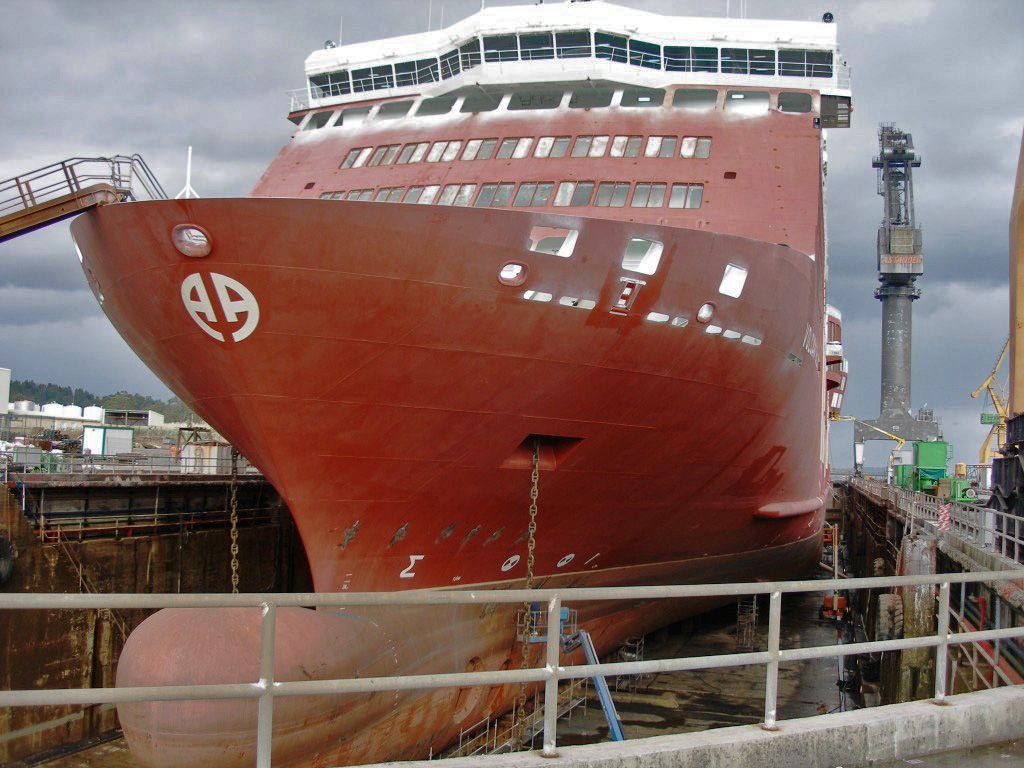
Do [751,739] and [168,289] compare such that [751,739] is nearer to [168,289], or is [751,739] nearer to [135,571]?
[168,289]

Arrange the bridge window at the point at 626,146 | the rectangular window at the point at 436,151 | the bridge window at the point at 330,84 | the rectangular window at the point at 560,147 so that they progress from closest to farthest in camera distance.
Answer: the bridge window at the point at 626,146 < the rectangular window at the point at 560,147 < the rectangular window at the point at 436,151 < the bridge window at the point at 330,84

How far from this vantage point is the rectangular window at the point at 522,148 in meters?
14.6

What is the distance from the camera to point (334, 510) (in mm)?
9539

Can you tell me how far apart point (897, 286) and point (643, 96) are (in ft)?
225

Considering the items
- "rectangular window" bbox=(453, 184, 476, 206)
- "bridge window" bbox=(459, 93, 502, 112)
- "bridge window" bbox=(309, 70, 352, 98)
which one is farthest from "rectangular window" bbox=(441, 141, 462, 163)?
"bridge window" bbox=(309, 70, 352, 98)

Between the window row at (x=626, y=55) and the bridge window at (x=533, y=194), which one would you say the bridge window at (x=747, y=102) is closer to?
the window row at (x=626, y=55)

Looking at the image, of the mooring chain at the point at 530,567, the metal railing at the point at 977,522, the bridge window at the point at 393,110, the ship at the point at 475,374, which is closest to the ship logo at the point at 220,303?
the ship at the point at 475,374

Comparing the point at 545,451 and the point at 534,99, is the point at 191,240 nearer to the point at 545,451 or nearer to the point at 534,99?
the point at 545,451

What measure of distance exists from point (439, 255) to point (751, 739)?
18.2 ft

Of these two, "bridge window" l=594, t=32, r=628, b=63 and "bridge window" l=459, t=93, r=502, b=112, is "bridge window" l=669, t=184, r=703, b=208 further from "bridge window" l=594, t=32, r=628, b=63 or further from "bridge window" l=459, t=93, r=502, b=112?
"bridge window" l=459, t=93, r=502, b=112

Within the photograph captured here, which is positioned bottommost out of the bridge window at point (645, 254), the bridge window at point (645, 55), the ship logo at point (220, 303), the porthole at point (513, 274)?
the ship logo at point (220, 303)

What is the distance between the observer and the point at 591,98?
15875 millimetres

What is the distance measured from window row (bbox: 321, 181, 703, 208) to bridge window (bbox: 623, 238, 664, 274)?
3.91 meters

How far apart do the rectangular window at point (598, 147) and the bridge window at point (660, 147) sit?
2.16 feet
